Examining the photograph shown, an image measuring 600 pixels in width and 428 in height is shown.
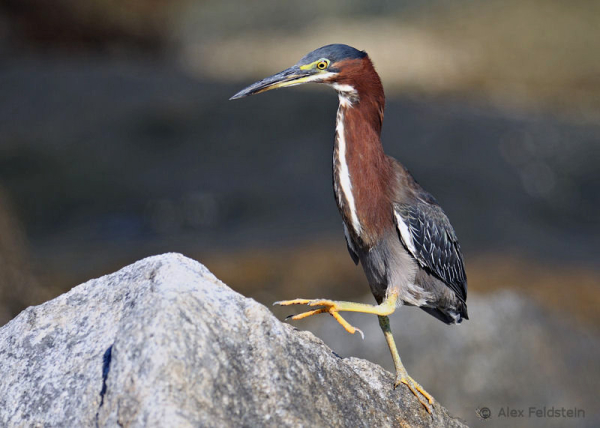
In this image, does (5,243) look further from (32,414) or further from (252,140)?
(252,140)

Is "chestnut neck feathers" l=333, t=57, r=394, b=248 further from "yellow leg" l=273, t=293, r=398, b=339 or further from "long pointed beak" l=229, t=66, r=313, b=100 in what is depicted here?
"yellow leg" l=273, t=293, r=398, b=339

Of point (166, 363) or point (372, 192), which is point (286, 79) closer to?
point (372, 192)

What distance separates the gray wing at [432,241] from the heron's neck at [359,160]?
18 cm

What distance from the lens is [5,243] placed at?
6.78 m

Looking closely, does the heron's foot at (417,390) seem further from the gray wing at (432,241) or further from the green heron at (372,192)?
the gray wing at (432,241)

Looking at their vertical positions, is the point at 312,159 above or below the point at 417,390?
below

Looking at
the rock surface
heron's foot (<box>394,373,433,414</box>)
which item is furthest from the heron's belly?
the rock surface

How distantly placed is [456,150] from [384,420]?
12.2 m

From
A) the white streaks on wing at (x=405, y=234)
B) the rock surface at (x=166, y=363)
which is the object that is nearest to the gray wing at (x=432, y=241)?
the white streaks on wing at (x=405, y=234)

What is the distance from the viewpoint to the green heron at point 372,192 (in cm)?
415

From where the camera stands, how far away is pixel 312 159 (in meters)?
14.7

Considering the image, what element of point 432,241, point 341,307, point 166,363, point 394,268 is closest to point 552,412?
point 432,241

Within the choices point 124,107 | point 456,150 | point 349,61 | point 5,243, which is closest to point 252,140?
point 124,107

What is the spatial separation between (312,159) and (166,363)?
1237 centimetres
